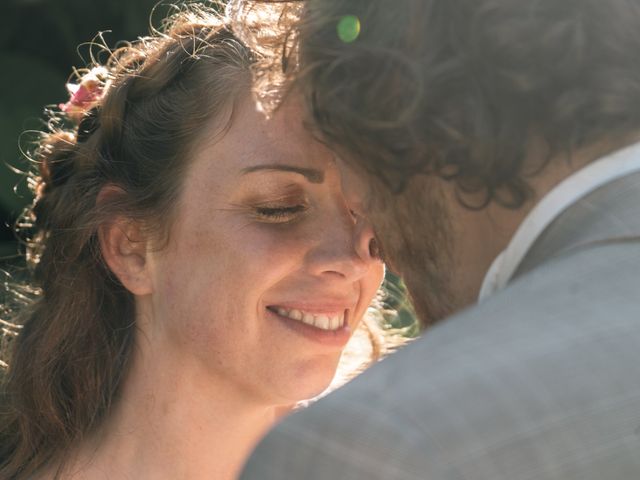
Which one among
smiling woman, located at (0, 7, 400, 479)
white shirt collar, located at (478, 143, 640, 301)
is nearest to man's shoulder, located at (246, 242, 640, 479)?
white shirt collar, located at (478, 143, 640, 301)

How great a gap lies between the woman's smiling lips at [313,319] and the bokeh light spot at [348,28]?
1138mm

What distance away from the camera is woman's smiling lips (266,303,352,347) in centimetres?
293

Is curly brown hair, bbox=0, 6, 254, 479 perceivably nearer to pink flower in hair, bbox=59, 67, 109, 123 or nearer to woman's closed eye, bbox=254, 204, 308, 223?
pink flower in hair, bbox=59, 67, 109, 123

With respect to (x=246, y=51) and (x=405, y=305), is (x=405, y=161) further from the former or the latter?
(x=405, y=305)

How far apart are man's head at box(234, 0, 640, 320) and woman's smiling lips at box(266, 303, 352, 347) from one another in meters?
1.06

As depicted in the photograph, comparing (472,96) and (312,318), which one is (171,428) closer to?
(312,318)

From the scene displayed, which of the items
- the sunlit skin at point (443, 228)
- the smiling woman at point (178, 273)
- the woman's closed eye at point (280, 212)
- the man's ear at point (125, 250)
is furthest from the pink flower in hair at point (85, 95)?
the sunlit skin at point (443, 228)

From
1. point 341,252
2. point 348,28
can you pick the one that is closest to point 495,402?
point 348,28

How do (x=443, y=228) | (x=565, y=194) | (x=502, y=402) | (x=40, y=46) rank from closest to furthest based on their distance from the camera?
(x=502, y=402), (x=565, y=194), (x=443, y=228), (x=40, y=46)

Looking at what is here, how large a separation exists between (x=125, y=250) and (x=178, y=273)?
0.22 m

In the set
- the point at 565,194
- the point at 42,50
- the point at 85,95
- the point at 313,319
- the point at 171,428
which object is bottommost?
the point at 171,428

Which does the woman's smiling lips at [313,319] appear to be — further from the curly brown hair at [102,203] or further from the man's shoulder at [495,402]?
the man's shoulder at [495,402]

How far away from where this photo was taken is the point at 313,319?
2951mm

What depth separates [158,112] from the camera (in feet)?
10.1
